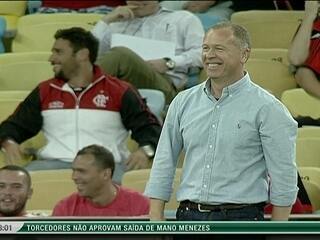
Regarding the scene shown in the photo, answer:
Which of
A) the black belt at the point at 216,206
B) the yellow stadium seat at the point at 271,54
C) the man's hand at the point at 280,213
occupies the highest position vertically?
the man's hand at the point at 280,213

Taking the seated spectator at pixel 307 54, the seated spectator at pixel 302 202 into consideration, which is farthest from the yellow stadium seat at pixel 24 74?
the seated spectator at pixel 302 202

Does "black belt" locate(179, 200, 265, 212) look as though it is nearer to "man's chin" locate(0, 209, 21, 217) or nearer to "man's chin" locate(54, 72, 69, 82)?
"man's chin" locate(0, 209, 21, 217)

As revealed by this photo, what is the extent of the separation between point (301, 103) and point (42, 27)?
84.5 inches

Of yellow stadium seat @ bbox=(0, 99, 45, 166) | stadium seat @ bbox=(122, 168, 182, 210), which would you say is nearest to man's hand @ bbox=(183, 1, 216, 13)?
yellow stadium seat @ bbox=(0, 99, 45, 166)

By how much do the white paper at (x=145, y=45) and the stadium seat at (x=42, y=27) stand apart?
462 millimetres

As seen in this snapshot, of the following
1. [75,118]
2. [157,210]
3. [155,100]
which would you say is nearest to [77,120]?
[75,118]

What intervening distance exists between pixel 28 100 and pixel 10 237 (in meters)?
2.91

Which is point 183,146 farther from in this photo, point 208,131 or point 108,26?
point 108,26

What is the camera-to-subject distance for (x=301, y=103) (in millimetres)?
7078

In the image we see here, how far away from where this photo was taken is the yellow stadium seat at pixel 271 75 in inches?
295

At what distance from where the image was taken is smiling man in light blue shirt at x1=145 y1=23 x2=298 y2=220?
14.3 ft

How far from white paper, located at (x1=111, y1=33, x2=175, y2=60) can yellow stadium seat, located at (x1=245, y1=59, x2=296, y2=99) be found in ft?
2.10

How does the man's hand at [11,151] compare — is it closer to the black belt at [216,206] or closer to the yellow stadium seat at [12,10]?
the yellow stadium seat at [12,10]

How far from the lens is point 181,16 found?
8016mm
